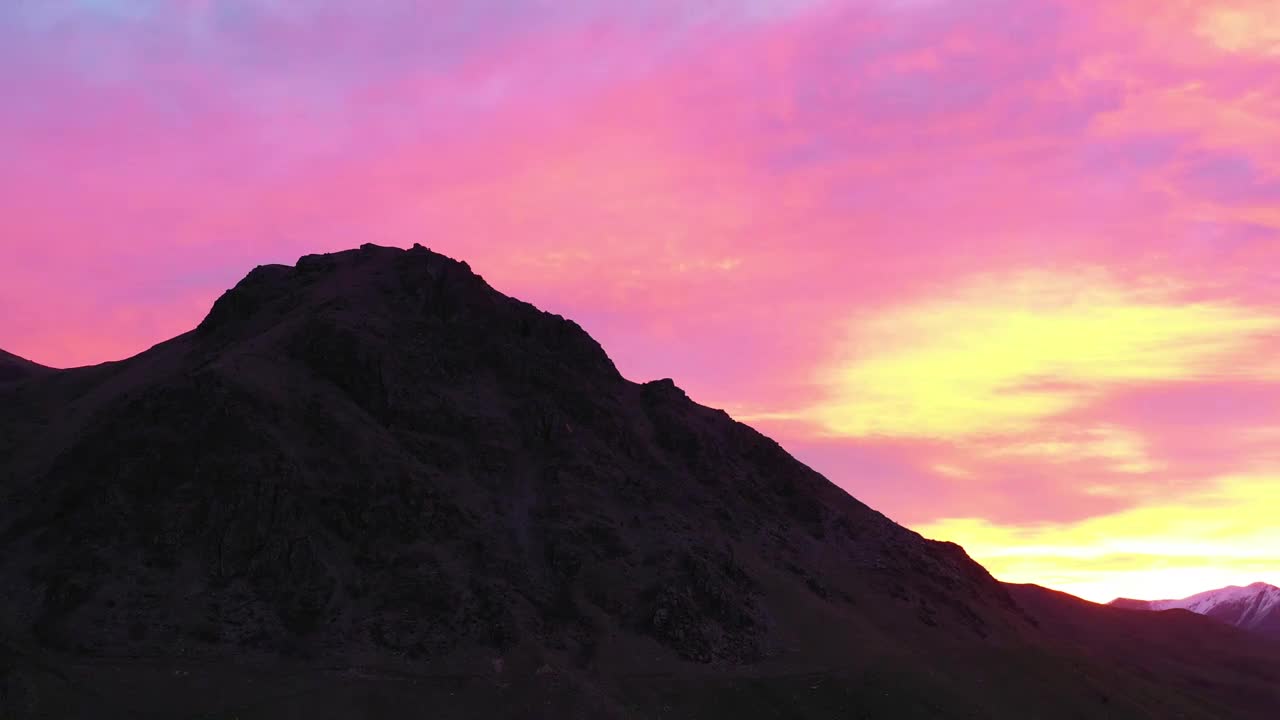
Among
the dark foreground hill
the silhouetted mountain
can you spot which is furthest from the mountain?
the silhouetted mountain

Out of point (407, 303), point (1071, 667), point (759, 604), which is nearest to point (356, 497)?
point (407, 303)

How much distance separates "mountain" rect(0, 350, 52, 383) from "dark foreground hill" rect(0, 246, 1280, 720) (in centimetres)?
203

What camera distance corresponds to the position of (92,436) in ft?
282

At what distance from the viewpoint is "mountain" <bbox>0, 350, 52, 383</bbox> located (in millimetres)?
124619

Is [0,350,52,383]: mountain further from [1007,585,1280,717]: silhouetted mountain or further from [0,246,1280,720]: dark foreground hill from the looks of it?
[1007,585,1280,717]: silhouetted mountain

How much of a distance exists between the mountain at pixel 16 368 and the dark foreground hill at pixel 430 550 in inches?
79.8

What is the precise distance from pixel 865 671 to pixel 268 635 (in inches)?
1991

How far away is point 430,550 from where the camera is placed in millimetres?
86250

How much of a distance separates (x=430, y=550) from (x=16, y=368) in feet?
246

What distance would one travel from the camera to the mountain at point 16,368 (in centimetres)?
12462

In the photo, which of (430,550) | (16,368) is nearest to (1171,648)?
(430,550)

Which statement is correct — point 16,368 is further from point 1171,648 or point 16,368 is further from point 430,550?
point 1171,648

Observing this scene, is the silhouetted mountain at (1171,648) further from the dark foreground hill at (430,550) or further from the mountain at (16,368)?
the mountain at (16,368)

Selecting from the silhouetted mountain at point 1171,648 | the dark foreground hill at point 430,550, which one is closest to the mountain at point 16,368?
the dark foreground hill at point 430,550
